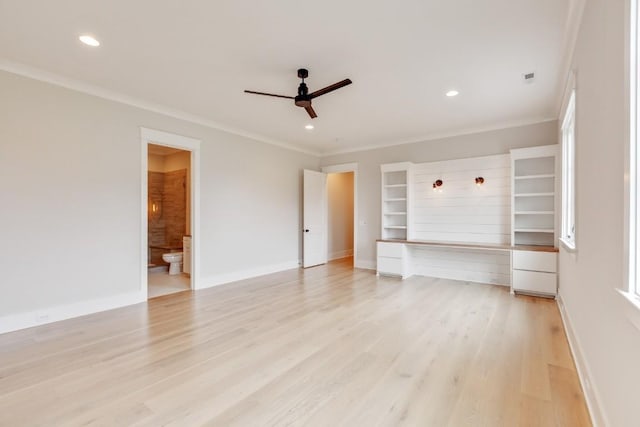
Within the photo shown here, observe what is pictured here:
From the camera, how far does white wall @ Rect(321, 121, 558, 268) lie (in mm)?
4789

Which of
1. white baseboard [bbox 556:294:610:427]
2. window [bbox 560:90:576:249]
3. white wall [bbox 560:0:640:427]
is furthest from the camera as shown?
window [bbox 560:90:576:249]

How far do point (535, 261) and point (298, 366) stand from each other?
12.2 ft

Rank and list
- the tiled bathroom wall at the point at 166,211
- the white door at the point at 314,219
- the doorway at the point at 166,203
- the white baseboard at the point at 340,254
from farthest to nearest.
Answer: the white baseboard at the point at 340,254 < the tiled bathroom wall at the point at 166,211 < the doorway at the point at 166,203 < the white door at the point at 314,219

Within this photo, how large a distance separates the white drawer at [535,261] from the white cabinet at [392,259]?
67.3 inches

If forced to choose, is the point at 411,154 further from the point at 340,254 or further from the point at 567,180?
the point at 340,254

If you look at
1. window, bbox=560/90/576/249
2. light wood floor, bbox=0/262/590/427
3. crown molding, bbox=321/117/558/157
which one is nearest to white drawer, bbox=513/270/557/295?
light wood floor, bbox=0/262/590/427

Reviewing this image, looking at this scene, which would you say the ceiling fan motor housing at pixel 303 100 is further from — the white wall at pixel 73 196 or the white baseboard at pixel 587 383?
the white baseboard at pixel 587 383

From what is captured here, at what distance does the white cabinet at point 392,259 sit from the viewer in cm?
544

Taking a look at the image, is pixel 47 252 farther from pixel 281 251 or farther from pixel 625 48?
pixel 625 48

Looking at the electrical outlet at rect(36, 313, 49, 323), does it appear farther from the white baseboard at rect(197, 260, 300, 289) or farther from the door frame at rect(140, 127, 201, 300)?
the white baseboard at rect(197, 260, 300, 289)

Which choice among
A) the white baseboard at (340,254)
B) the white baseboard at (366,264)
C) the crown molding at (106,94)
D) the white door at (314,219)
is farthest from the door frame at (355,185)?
the crown molding at (106,94)

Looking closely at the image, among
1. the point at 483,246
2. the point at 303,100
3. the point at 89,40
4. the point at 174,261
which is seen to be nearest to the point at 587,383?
the point at 483,246

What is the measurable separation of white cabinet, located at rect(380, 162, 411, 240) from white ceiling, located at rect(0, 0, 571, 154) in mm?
1747

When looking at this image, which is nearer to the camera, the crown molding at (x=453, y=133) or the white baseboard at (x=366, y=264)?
the crown molding at (x=453, y=133)
